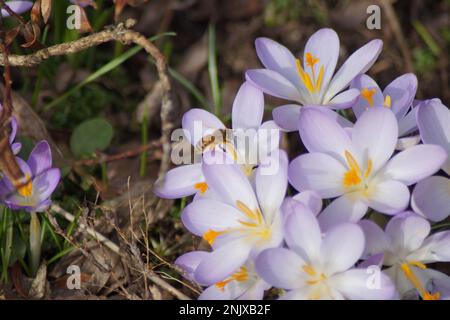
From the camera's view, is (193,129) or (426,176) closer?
(426,176)

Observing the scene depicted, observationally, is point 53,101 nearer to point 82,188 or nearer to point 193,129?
point 82,188

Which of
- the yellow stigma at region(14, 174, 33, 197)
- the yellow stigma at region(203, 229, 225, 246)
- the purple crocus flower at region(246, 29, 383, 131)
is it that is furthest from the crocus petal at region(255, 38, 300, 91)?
the yellow stigma at region(14, 174, 33, 197)

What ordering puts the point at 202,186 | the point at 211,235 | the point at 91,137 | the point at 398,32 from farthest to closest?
the point at 398,32, the point at 91,137, the point at 202,186, the point at 211,235

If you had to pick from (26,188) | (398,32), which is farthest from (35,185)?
(398,32)

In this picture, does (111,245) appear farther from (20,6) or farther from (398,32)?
(398,32)

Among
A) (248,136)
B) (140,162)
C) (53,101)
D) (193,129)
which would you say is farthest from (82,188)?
(248,136)

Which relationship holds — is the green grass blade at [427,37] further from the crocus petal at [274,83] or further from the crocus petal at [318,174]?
the crocus petal at [318,174]
